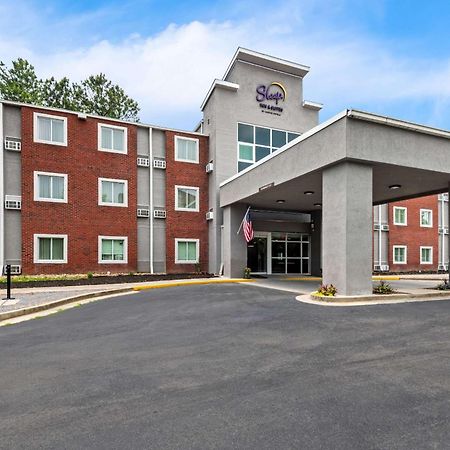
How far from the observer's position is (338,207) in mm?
10750

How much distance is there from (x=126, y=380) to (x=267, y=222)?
18805 millimetres

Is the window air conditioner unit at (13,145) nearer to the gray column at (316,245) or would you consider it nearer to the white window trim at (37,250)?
the white window trim at (37,250)

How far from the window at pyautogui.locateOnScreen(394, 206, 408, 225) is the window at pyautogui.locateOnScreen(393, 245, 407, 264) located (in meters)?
2.11

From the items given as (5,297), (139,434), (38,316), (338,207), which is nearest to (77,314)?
(38,316)

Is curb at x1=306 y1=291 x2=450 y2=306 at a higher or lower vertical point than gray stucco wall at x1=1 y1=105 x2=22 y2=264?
lower

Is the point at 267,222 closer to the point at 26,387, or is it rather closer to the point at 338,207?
the point at 338,207

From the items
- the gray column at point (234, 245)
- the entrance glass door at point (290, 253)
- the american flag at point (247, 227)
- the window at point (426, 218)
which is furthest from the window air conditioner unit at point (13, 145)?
the window at point (426, 218)

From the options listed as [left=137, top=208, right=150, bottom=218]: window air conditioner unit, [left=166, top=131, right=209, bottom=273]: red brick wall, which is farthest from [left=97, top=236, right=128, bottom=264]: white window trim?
[left=166, top=131, right=209, bottom=273]: red brick wall

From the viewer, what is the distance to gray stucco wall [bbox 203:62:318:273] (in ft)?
72.5

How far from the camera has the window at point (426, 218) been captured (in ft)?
100.0

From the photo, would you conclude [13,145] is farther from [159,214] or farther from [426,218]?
[426,218]

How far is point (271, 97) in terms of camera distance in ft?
77.6

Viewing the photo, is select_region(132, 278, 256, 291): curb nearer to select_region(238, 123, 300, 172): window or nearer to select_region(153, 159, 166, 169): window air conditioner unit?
select_region(238, 123, 300, 172): window

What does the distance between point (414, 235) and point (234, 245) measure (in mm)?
19505
